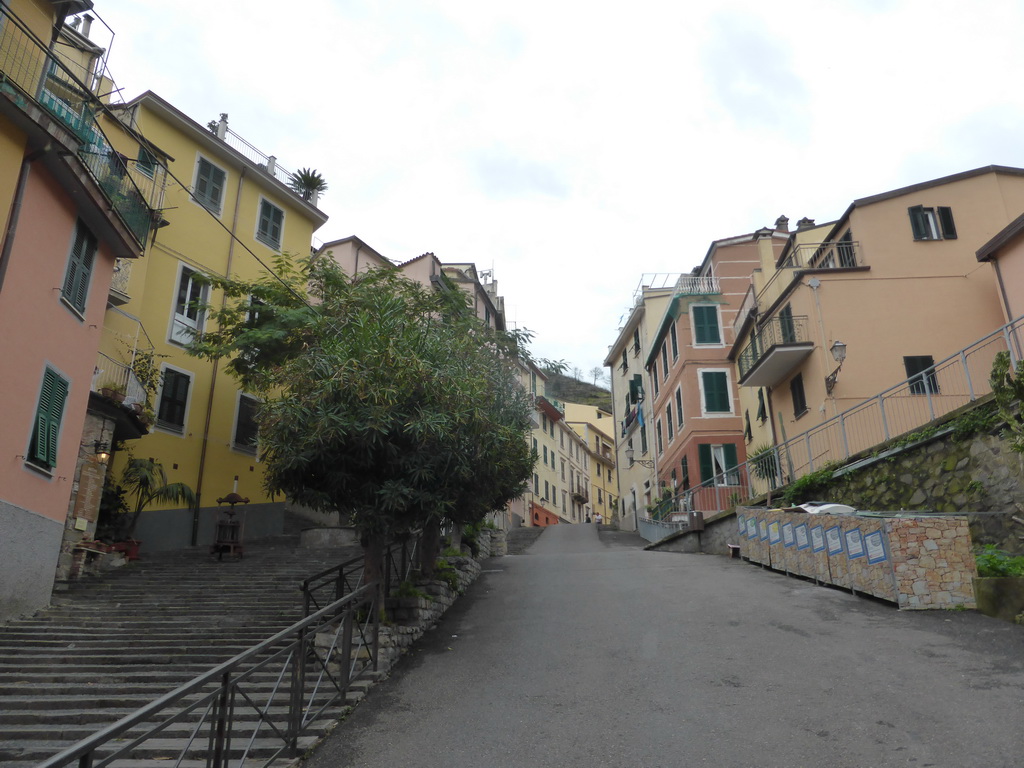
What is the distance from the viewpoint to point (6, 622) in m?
11.2

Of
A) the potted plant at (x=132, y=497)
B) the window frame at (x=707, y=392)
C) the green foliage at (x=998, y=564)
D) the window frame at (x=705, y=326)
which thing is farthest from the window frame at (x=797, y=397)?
the potted plant at (x=132, y=497)

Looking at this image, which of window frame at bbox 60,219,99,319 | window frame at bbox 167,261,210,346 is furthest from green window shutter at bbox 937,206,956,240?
window frame at bbox 167,261,210,346

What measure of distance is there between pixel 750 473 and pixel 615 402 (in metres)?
27.5

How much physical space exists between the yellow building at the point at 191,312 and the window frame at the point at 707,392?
51.7 ft

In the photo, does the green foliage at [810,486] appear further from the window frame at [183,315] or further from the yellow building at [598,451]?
the yellow building at [598,451]

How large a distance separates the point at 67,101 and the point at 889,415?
17.3 m

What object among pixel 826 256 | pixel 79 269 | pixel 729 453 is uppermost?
pixel 826 256

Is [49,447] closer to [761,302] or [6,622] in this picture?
[6,622]

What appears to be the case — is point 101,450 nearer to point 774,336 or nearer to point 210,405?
point 210,405

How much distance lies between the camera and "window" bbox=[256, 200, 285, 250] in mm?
26391

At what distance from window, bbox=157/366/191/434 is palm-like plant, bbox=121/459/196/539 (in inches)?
58.0

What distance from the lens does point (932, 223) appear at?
69.3 ft

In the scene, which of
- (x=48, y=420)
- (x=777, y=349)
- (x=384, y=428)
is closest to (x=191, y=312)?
(x=48, y=420)

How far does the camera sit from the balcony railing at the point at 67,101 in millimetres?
11734
